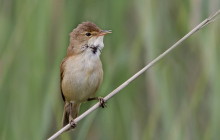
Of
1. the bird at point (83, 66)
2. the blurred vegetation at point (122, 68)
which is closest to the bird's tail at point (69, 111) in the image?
the bird at point (83, 66)

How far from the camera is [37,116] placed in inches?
83.5

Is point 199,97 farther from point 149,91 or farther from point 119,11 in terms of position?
point 119,11

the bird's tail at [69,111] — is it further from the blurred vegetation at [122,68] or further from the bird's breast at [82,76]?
the blurred vegetation at [122,68]

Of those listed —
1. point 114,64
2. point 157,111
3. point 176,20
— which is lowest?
point 157,111

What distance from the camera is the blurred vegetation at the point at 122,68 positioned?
2141 mm

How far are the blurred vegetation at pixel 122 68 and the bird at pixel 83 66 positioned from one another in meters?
0.34

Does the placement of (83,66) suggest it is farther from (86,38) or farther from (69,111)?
(69,111)

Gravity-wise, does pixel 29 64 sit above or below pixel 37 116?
above

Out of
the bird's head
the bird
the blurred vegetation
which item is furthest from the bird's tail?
the blurred vegetation

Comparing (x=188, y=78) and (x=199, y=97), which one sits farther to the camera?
(x=188, y=78)

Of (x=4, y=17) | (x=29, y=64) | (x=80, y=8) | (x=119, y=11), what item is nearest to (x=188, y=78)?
(x=119, y=11)

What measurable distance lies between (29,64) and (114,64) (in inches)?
17.2

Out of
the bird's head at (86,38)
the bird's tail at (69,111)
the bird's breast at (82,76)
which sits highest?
the bird's head at (86,38)

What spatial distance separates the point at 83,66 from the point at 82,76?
0.22 feet
